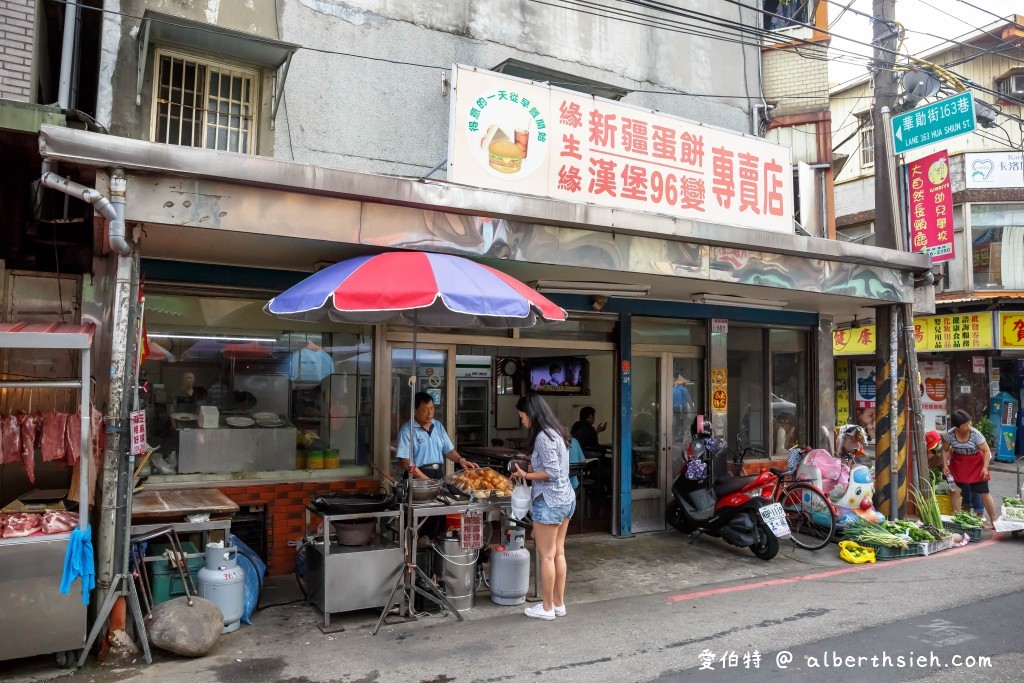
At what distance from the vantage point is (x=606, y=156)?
301 inches

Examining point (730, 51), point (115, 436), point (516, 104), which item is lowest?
point (115, 436)

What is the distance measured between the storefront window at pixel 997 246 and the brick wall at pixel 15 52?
20.3 meters

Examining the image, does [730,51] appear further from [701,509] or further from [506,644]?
[506,644]

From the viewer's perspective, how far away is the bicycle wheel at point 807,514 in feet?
29.6

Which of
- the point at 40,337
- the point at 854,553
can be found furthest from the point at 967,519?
the point at 40,337

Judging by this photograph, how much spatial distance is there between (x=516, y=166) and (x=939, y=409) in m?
17.3

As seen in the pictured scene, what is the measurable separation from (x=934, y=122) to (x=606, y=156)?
16.6 ft

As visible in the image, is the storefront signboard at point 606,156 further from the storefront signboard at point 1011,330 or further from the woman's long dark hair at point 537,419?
the storefront signboard at point 1011,330

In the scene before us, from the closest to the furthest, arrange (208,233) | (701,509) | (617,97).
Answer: (208,233) < (701,509) < (617,97)

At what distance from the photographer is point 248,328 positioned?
7.48 metres

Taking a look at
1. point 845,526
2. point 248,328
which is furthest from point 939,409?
point 248,328

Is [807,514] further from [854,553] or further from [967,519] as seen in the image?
[967,519]

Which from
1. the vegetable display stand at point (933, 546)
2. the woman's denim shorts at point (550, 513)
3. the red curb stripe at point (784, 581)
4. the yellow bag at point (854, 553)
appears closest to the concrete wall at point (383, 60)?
the woman's denim shorts at point (550, 513)

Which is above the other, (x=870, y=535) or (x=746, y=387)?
(x=746, y=387)
